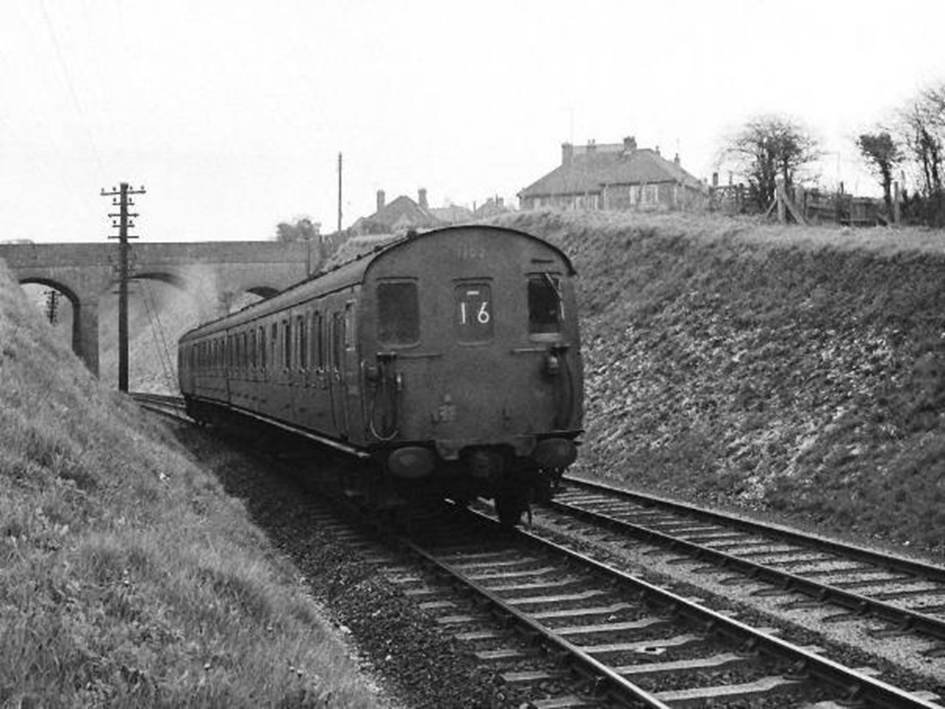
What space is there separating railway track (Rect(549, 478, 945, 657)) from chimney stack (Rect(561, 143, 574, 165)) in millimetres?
62331

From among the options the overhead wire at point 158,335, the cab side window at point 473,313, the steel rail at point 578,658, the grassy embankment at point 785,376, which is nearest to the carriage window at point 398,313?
the cab side window at point 473,313

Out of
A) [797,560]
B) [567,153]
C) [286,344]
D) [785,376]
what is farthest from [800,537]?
[567,153]

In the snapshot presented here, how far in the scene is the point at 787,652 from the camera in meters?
7.11

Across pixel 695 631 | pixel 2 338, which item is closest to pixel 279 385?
pixel 2 338

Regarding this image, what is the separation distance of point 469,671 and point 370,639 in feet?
4.42

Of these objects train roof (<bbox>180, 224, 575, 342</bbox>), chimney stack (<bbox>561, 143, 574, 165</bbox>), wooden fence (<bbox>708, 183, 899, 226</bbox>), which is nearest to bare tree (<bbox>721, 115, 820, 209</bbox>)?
wooden fence (<bbox>708, 183, 899, 226</bbox>)

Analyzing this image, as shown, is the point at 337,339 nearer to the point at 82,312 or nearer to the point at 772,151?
the point at 772,151

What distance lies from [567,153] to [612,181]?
29.8 ft

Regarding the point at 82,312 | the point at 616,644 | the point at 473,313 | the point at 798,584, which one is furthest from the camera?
the point at 82,312

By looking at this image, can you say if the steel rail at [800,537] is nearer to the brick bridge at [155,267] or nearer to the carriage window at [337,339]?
the carriage window at [337,339]

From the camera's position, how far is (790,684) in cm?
673

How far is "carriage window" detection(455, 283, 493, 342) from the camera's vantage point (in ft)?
38.4

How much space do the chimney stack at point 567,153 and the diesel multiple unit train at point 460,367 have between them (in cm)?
6424

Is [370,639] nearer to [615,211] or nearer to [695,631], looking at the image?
[695,631]
